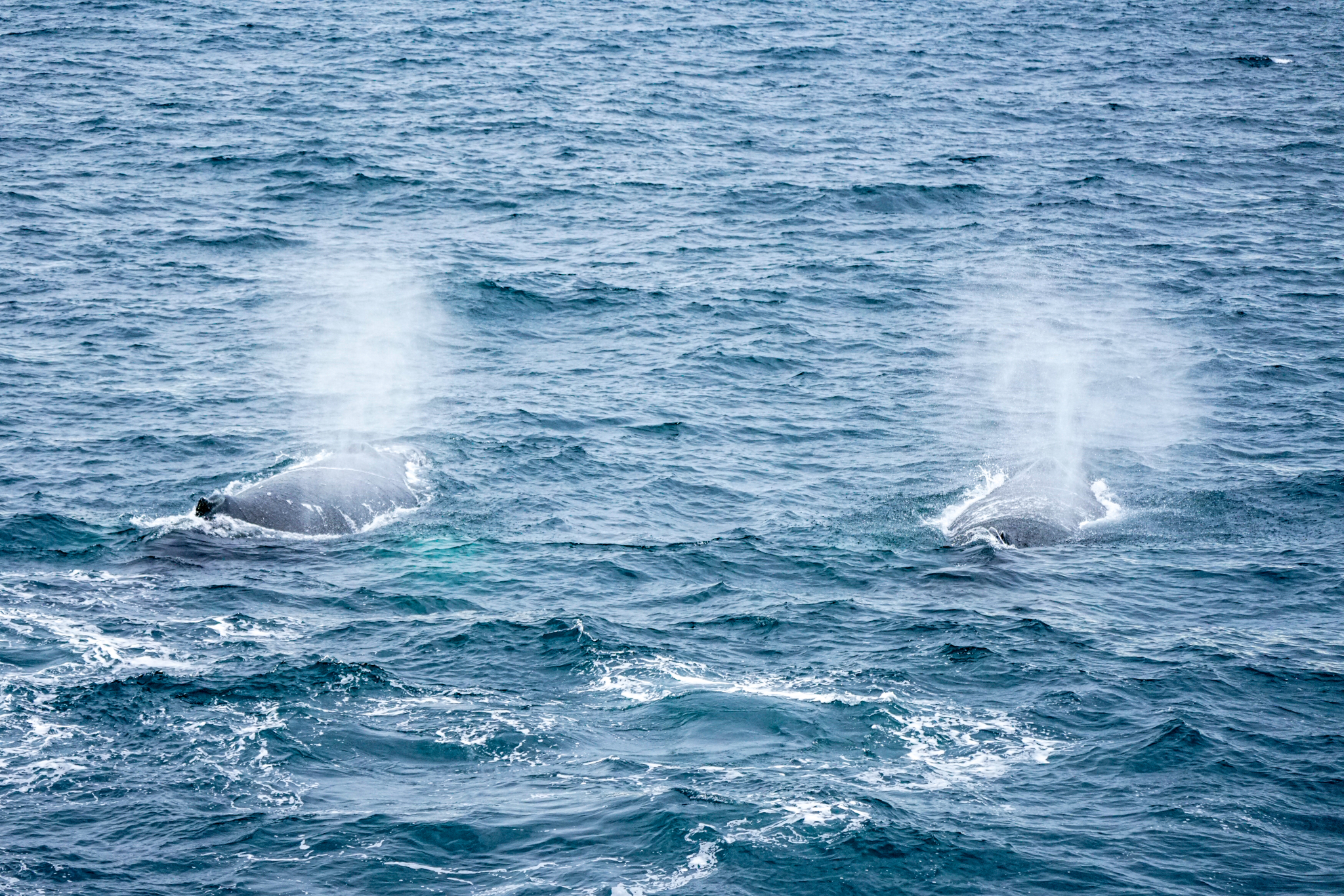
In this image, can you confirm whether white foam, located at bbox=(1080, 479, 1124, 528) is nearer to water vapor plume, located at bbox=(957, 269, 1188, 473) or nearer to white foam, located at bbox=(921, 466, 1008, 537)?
→ water vapor plume, located at bbox=(957, 269, 1188, 473)

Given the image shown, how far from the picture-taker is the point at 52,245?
6838cm

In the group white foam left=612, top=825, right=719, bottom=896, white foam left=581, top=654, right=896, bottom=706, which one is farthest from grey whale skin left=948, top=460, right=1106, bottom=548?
white foam left=612, top=825, right=719, bottom=896

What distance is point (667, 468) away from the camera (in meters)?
50.9

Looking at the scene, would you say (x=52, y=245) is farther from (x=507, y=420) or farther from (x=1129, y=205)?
(x=1129, y=205)

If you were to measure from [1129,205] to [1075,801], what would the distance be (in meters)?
56.1

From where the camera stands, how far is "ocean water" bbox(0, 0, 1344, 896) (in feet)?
98.5

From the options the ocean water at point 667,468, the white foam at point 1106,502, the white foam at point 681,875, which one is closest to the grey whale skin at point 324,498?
the ocean water at point 667,468

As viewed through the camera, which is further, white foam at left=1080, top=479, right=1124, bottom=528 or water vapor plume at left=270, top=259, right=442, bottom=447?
water vapor plume at left=270, top=259, right=442, bottom=447

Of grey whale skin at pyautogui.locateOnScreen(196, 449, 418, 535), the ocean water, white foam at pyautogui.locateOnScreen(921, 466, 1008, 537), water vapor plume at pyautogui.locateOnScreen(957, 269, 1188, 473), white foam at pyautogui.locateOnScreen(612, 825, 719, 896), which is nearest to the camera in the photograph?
white foam at pyautogui.locateOnScreen(612, 825, 719, 896)

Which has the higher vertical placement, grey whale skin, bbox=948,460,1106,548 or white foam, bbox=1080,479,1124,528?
grey whale skin, bbox=948,460,1106,548

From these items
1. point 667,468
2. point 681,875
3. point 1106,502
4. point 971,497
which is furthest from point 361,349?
point 681,875

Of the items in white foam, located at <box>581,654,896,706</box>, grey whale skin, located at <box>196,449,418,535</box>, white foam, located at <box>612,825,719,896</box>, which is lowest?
white foam, located at <box>612,825,719,896</box>

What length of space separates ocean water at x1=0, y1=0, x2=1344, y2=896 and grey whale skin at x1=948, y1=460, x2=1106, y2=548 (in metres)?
0.82

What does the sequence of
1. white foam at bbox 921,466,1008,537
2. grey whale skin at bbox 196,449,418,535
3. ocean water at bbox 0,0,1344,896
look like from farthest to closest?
white foam at bbox 921,466,1008,537 → grey whale skin at bbox 196,449,418,535 → ocean water at bbox 0,0,1344,896
